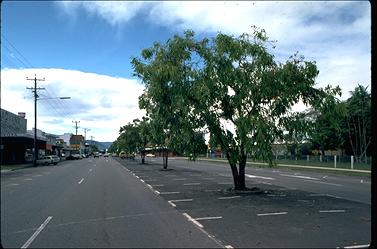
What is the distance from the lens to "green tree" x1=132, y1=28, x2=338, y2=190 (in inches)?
672

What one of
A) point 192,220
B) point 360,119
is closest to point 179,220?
point 192,220

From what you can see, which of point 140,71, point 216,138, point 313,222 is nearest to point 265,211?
point 313,222

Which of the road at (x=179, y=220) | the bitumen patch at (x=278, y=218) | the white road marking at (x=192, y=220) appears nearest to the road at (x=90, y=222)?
the road at (x=179, y=220)

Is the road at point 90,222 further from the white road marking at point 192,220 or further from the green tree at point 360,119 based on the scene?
the green tree at point 360,119

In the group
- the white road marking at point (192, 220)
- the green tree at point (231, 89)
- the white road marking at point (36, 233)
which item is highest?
the green tree at point (231, 89)

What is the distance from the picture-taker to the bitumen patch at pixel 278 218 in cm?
978

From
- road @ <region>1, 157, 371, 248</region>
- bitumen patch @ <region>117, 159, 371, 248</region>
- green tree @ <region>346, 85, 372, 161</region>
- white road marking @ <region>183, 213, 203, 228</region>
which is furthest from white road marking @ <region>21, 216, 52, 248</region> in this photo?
green tree @ <region>346, 85, 372, 161</region>

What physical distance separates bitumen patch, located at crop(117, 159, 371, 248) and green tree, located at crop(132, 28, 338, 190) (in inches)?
74.7

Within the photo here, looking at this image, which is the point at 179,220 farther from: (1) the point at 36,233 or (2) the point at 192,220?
(1) the point at 36,233

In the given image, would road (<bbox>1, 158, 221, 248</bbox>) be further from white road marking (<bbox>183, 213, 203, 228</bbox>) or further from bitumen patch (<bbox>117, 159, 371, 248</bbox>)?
bitumen patch (<bbox>117, 159, 371, 248</bbox>)

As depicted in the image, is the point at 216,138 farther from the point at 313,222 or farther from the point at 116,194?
the point at 313,222

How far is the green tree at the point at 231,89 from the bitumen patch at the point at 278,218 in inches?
74.7

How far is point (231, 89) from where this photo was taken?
18.1m
